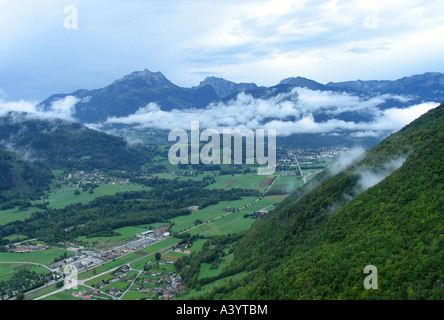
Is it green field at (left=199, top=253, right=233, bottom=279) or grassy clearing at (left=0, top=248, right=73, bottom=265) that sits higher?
green field at (left=199, top=253, right=233, bottom=279)

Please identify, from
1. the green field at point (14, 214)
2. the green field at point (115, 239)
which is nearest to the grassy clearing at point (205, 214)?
the green field at point (115, 239)

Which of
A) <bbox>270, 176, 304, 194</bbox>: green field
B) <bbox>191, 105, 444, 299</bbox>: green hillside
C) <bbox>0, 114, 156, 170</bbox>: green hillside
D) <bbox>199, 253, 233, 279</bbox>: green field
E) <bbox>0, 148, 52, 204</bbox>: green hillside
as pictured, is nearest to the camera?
<bbox>191, 105, 444, 299</bbox>: green hillside

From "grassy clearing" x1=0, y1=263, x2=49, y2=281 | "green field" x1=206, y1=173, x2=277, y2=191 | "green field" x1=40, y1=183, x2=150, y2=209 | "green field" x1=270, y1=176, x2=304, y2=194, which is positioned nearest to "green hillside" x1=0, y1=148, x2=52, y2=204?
"green field" x1=40, y1=183, x2=150, y2=209

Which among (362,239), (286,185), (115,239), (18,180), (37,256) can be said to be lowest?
(37,256)

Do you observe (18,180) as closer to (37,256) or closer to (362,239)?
(37,256)

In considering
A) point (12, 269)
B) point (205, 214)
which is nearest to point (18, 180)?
point (205, 214)

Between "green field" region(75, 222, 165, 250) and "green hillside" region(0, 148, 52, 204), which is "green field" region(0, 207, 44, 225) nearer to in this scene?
"green hillside" region(0, 148, 52, 204)

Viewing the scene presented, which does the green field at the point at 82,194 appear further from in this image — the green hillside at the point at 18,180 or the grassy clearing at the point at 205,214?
the grassy clearing at the point at 205,214

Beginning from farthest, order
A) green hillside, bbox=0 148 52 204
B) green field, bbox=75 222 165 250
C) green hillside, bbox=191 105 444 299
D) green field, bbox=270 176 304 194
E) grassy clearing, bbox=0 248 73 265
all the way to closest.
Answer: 1. green hillside, bbox=0 148 52 204
2. green field, bbox=270 176 304 194
3. green field, bbox=75 222 165 250
4. grassy clearing, bbox=0 248 73 265
5. green hillside, bbox=191 105 444 299

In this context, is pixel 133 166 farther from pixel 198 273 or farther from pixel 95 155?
pixel 198 273
